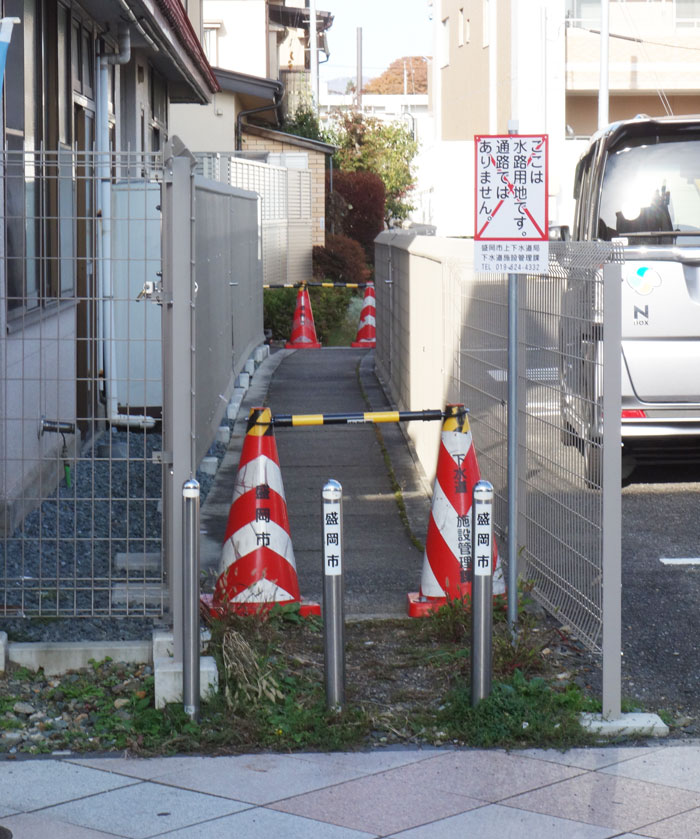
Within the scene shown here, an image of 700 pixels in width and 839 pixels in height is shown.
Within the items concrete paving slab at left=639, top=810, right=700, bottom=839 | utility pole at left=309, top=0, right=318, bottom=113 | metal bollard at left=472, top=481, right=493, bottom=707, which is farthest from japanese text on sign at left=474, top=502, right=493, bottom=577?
utility pole at left=309, top=0, right=318, bottom=113

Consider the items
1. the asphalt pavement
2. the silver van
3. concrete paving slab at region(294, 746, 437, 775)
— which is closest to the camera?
concrete paving slab at region(294, 746, 437, 775)

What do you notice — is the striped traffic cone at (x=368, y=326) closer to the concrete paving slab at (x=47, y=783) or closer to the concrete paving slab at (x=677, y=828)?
the concrete paving slab at (x=47, y=783)

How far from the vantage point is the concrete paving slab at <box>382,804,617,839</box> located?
3699 mm

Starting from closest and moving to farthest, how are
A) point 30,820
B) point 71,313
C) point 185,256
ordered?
point 30,820
point 185,256
point 71,313

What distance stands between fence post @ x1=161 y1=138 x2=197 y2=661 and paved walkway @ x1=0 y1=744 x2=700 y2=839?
74cm

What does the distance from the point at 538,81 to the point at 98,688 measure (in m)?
32.9

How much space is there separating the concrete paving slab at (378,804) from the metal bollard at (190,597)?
2.31ft

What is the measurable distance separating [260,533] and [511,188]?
193cm

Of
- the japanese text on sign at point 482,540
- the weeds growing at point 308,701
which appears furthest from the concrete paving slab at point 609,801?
the japanese text on sign at point 482,540

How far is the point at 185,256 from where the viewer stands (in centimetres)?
484

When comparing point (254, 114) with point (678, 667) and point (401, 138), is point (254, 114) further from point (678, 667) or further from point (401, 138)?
point (678, 667)

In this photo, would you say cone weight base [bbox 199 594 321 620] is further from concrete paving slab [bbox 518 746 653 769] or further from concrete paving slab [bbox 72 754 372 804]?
concrete paving slab [bbox 518 746 653 769]

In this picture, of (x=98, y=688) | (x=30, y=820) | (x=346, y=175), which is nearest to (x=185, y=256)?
(x=98, y=688)

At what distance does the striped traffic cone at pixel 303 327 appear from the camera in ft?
64.5
